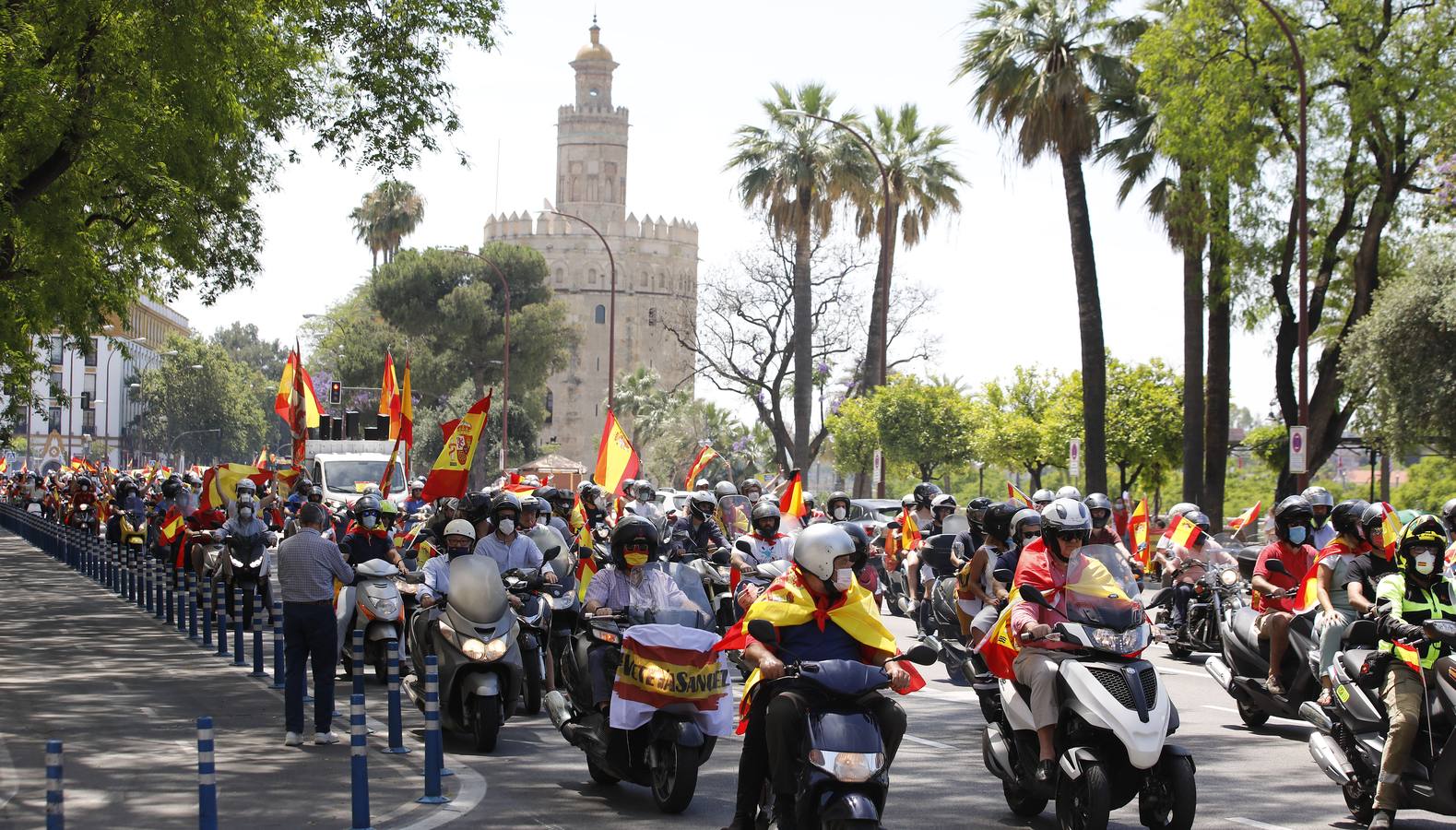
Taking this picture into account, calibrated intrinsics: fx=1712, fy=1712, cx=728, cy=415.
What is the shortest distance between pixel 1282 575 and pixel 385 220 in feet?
279

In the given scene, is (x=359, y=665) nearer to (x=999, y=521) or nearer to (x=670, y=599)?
(x=670, y=599)

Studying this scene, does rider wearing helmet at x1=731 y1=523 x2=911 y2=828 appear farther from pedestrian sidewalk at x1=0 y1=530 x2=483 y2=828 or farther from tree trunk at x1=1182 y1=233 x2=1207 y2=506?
tree trunk at x1=1182 y1=233 x2=1207 y2=506

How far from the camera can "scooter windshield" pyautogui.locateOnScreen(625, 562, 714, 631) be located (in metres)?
9.65

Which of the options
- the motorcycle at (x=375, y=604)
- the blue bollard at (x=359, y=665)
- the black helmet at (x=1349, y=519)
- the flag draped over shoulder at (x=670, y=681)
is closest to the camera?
the blue bollard at (x=359, y=665)

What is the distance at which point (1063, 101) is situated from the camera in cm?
3114

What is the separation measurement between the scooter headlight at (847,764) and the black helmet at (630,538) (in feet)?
A: 10.8

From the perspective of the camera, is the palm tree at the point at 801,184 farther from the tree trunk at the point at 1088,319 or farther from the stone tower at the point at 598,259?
the stone tower at the point at 598,259

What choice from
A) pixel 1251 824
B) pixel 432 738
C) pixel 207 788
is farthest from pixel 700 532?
pixel 207 788

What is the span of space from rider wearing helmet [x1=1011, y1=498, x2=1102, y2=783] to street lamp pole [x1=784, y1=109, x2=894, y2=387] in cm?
2525

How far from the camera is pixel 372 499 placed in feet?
49.9

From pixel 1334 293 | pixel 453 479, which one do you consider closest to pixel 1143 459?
pixel 1334 293

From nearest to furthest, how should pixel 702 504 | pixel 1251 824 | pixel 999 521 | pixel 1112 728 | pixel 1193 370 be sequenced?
pixel 1112 728 → pixel 1251 824 → pixel 999 521 → pixel 702 504 → pixel 1193 370

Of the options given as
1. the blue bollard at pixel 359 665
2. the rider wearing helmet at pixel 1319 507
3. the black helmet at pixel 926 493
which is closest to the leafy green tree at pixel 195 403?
the black helmet at pixel 926 493

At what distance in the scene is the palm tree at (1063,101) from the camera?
31000mm
